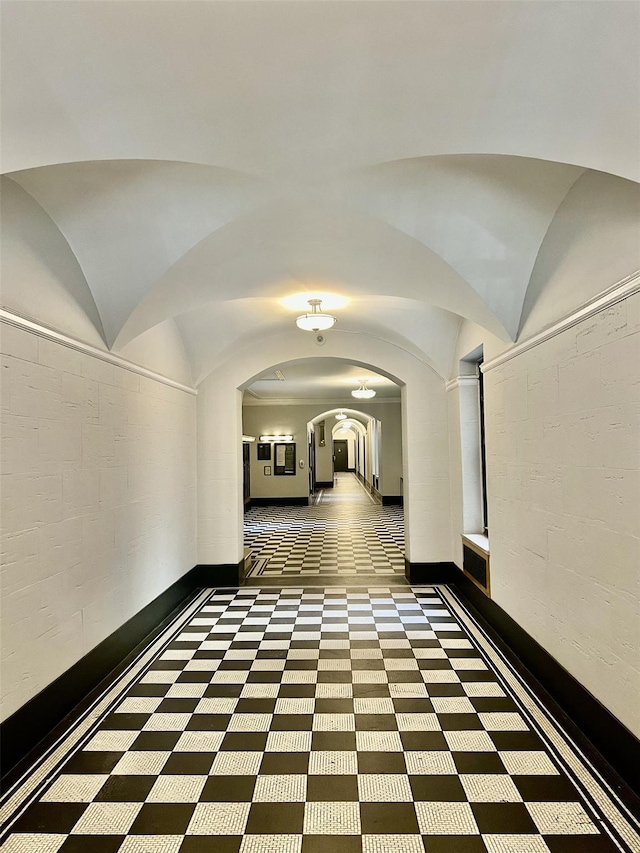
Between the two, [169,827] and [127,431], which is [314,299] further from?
[169,827]

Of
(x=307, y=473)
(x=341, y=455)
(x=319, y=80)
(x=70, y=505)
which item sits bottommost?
(x=307, y=473)

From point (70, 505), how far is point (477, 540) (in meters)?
4.25

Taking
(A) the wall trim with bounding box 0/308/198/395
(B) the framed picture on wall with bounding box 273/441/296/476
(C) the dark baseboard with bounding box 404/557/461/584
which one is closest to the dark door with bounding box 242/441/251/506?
(B) the framed picture on wall with bounding box 273/441/296/476

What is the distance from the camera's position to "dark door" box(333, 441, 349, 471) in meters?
44.4

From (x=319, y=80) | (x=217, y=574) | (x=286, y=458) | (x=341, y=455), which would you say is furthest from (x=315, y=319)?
(x=341, y=455)

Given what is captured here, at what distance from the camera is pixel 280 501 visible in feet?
56.8

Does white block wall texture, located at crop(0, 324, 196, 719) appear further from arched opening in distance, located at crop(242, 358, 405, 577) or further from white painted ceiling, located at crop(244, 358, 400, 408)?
white painted ceiling, located at crop(244, 358, 400, 408)

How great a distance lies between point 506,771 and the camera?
2.86 metres

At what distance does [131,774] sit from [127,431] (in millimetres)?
2761

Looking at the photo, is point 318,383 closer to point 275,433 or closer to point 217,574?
point 275,433

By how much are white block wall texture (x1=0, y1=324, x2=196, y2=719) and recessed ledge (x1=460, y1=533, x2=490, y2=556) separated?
3.41 m

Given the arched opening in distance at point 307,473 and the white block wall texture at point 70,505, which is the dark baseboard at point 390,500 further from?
the white block wall texture at point 70,505

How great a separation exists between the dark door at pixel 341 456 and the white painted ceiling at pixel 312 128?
4039 cm

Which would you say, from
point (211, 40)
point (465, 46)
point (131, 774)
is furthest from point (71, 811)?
point (465, 46)
